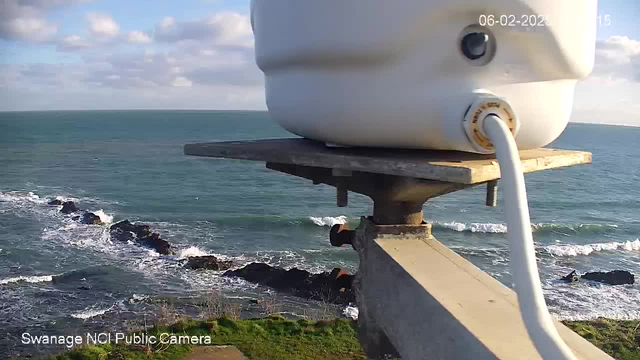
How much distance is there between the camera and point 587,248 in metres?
25.9

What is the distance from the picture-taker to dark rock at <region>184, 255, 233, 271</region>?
2059 cm

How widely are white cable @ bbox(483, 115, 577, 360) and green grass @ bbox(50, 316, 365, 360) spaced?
830 cm

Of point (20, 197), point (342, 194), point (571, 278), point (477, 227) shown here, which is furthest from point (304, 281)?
point (20, 197)

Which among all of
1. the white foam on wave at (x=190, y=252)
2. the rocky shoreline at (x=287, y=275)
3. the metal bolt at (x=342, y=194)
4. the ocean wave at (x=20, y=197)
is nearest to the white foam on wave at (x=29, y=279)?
the rocky shoreline at (x=287, y=275)

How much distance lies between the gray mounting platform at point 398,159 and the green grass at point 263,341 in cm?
655

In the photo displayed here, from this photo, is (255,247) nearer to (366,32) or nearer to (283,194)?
(283,194)

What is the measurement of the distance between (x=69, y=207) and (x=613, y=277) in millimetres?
25345

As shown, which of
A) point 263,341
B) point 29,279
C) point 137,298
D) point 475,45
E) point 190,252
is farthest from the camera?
point 190,252

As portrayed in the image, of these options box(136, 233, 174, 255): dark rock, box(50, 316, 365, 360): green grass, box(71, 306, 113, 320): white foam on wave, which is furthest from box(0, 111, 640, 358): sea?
box(50, 316, 365, 360): green grass

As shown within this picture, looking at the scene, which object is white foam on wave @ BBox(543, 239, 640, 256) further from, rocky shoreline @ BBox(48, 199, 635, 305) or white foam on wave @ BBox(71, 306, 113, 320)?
white foam on wave @ BBox(71, 306, 113, 320)

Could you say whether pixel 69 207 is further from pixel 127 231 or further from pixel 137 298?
pixel 137 298

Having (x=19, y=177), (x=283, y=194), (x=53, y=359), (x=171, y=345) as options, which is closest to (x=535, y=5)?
(x=171, y=345)

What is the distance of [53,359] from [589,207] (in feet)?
110

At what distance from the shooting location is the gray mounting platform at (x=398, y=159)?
3.22 m
